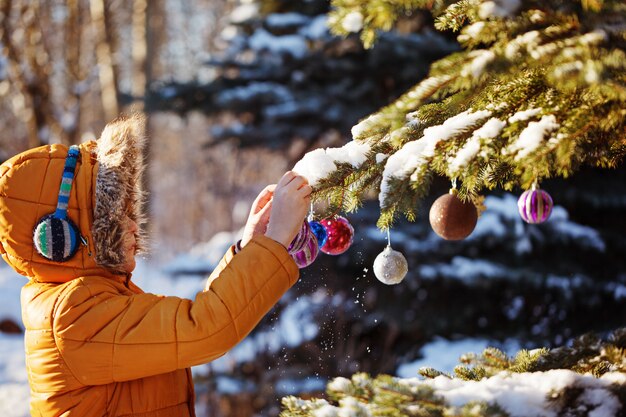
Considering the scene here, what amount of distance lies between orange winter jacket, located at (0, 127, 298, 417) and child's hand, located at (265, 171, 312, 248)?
0.03 meters

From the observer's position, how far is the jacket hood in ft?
5.26

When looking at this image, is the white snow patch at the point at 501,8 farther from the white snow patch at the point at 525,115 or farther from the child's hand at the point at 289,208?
the child's hand at the point at 289,208

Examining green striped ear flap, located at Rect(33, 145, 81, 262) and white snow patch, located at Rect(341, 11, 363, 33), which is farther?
green striped ear flap, located at Rect(33, 145, 81, 262)

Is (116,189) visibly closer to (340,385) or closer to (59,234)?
(59,234)

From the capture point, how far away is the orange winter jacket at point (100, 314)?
1472mm

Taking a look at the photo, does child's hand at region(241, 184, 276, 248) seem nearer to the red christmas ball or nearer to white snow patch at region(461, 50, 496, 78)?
the red christmas ball

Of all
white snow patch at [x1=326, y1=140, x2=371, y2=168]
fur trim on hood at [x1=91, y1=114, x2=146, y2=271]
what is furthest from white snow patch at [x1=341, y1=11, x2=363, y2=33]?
fur trim on hood at [x1=91, y1=114, x2=146, y2=271]

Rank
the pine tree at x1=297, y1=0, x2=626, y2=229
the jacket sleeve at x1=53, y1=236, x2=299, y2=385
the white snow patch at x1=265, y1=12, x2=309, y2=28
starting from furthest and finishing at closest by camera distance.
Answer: the white snow patch at x1=265, y1=12, x2=309, y2=28, the jacket sleeve at x1=53, y1=236, x2=299, y2=385, the pine tree at x1=297, y1=0, x2=626, y2=229

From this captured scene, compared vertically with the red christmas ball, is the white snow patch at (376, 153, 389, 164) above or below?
above

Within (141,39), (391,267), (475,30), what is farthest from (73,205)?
(141,39)

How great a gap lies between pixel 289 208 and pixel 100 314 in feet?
1.63

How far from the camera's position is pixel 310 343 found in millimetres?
5406

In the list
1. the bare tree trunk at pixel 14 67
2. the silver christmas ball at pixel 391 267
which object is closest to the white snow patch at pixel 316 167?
the silver christmas ball at pixel 391 267

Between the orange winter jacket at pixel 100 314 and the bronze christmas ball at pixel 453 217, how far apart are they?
1.29 ft
